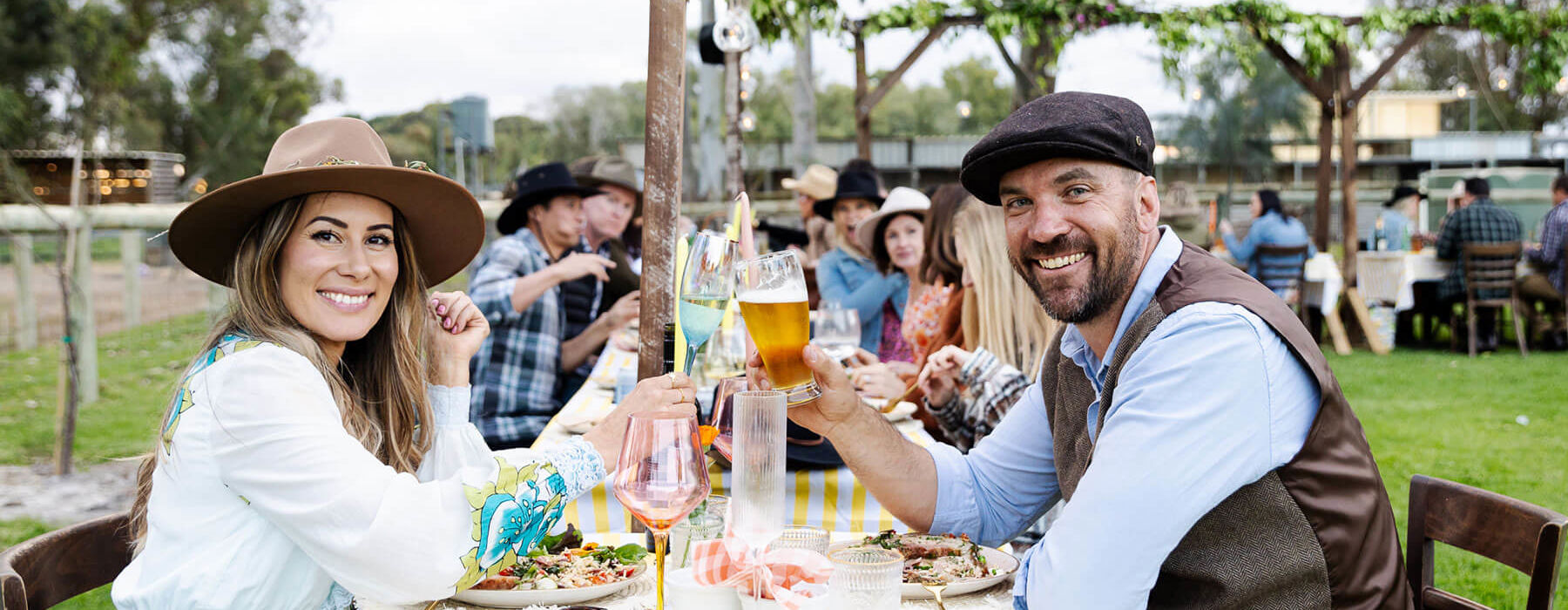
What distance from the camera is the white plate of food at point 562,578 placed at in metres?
1.63

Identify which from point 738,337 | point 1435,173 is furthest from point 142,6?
point 1435,173

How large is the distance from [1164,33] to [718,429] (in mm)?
8272

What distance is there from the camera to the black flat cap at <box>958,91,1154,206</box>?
1561 mm

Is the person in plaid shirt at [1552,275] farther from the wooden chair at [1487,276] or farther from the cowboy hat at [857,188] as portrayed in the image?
the cowboy hat at [857,188]

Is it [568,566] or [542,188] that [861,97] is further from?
[568,566]

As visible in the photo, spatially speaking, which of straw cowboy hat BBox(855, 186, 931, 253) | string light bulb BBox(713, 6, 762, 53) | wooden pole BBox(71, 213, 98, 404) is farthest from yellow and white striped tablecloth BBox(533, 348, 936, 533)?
wooden pole BBox(71, 213, 98, 404)

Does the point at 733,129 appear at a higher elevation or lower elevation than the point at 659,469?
higher

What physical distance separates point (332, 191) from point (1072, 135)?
3.90 feet

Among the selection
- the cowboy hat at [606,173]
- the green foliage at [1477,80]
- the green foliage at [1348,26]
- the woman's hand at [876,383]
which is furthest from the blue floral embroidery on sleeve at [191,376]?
the green foliage at [1477,80]

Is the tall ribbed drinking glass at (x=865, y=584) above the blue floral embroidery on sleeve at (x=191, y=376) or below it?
below

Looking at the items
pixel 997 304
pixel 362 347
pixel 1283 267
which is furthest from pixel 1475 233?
pixel 362 347

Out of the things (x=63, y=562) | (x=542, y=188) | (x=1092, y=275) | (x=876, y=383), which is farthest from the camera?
(x=542, y=188)

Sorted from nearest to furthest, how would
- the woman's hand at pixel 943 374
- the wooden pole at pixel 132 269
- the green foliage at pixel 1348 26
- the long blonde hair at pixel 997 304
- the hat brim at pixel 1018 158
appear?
the hat brim at pixel 1018 158
the woman's hand at pixel 943 374
the long blonde hair at pixel 997 304
the green foliage at pixel 1348 26
the wooden pole at pixel 132 269

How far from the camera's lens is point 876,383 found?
335 cm
